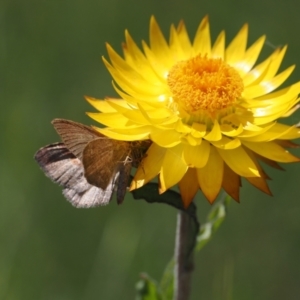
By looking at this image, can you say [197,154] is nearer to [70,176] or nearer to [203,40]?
[70,176]

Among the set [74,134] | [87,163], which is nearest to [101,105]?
[74,134]

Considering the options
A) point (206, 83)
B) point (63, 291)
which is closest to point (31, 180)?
point (63, 291)

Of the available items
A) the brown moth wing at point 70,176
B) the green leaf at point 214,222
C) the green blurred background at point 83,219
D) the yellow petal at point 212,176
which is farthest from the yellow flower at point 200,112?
the green blurred background at point 83,219

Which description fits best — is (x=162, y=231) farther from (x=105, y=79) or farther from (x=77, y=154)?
(x=77, y=154)

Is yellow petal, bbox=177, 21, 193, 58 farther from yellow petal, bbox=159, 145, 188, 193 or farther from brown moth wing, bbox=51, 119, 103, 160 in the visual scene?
brown moth wing, bbox=51, 119, 103, 160

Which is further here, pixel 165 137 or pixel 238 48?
pixel 238 48

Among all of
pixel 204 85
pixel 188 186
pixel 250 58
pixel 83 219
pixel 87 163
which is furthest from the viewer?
pixel 83 219

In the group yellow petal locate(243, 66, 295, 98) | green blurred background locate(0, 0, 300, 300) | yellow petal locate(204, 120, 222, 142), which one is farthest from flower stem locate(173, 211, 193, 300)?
yellow petal locate(243, 66, 295, 98)
